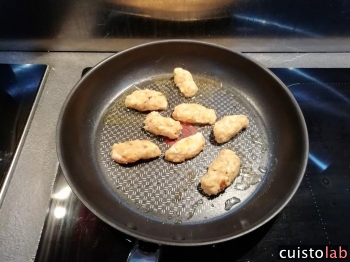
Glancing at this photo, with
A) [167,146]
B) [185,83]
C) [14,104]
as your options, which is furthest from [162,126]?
[14,104]

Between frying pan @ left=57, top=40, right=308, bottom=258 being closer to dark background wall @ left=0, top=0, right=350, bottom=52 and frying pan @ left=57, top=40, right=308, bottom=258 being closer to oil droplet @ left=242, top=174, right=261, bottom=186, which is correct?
oil droplet @ left=242, top=174, right=261, bottom=186

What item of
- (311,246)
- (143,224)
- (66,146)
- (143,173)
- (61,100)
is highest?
(61,100)

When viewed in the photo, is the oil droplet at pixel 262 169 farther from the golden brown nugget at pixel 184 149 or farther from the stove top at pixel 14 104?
the stove top at pixel 14 104

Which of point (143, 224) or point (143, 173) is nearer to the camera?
point (143, 224)

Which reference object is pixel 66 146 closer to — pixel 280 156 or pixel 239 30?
pixel 280 156

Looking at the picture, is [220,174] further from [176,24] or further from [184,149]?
[176,24]

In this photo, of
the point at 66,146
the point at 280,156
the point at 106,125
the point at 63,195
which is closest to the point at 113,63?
the point at 106,125

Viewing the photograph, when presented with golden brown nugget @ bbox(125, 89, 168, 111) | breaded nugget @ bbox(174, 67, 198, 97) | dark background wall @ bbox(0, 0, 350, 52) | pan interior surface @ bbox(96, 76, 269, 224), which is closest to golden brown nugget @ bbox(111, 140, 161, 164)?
pan interior surface @ bbox(96, 76, 269, 224)
